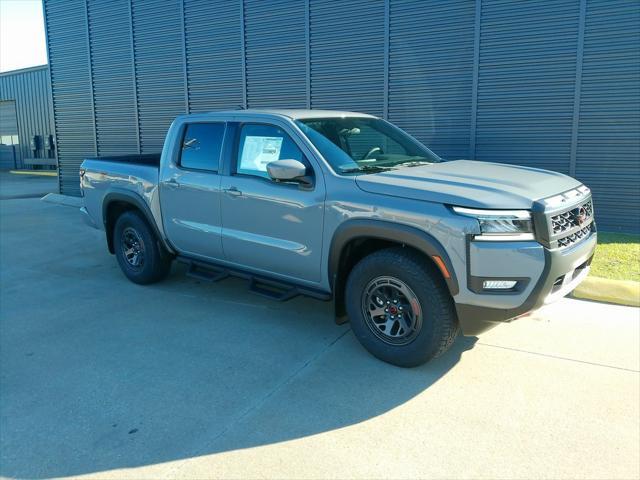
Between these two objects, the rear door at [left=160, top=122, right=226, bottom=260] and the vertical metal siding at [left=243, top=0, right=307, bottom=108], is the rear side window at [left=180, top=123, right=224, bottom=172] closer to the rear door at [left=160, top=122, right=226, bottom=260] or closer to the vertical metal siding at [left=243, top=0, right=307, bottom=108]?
the rear door at [left=160, top=122, right=226, bottom=260]

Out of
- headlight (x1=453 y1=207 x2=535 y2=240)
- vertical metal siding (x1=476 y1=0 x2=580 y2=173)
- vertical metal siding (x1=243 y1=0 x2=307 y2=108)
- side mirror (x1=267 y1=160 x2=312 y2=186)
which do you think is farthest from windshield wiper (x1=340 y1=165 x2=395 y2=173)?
vertical metal siding (x1=243 y1=0 x2=307 y2=108)

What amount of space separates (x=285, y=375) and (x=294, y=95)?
7.30 m

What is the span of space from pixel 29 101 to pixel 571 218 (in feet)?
95.3

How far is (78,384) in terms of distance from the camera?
3889 mm

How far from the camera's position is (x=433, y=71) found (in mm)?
8828

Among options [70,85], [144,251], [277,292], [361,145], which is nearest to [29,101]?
[70,85]

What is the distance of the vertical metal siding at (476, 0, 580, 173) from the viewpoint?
25.9ft

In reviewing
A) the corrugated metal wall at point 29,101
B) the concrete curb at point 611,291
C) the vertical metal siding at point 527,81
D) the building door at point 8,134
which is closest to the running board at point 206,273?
the concrete curb at point 611,291

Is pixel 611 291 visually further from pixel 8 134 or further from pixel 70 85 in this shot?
pixel 8 134

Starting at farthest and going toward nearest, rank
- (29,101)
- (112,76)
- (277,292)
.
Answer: (29,101), (112,76), (277,292)

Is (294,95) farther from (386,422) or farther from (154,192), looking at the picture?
(386,422)

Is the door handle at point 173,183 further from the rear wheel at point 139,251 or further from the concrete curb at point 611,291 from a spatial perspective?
the concrete curb at point 611,291

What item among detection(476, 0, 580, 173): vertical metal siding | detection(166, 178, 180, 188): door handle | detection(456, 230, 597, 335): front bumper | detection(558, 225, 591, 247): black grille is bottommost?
detection(456, 230, 597, 335): front bumper

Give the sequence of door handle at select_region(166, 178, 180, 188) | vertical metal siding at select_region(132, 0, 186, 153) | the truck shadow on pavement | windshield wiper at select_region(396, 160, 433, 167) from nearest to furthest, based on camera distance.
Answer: the truck shadow on pavement → windshield wiper at select_region(396, 160, 433, 167) → door handle at select_region(166, 178, 180, 188) → vertical metal siding at select_region(132, 0, 186, 153)
